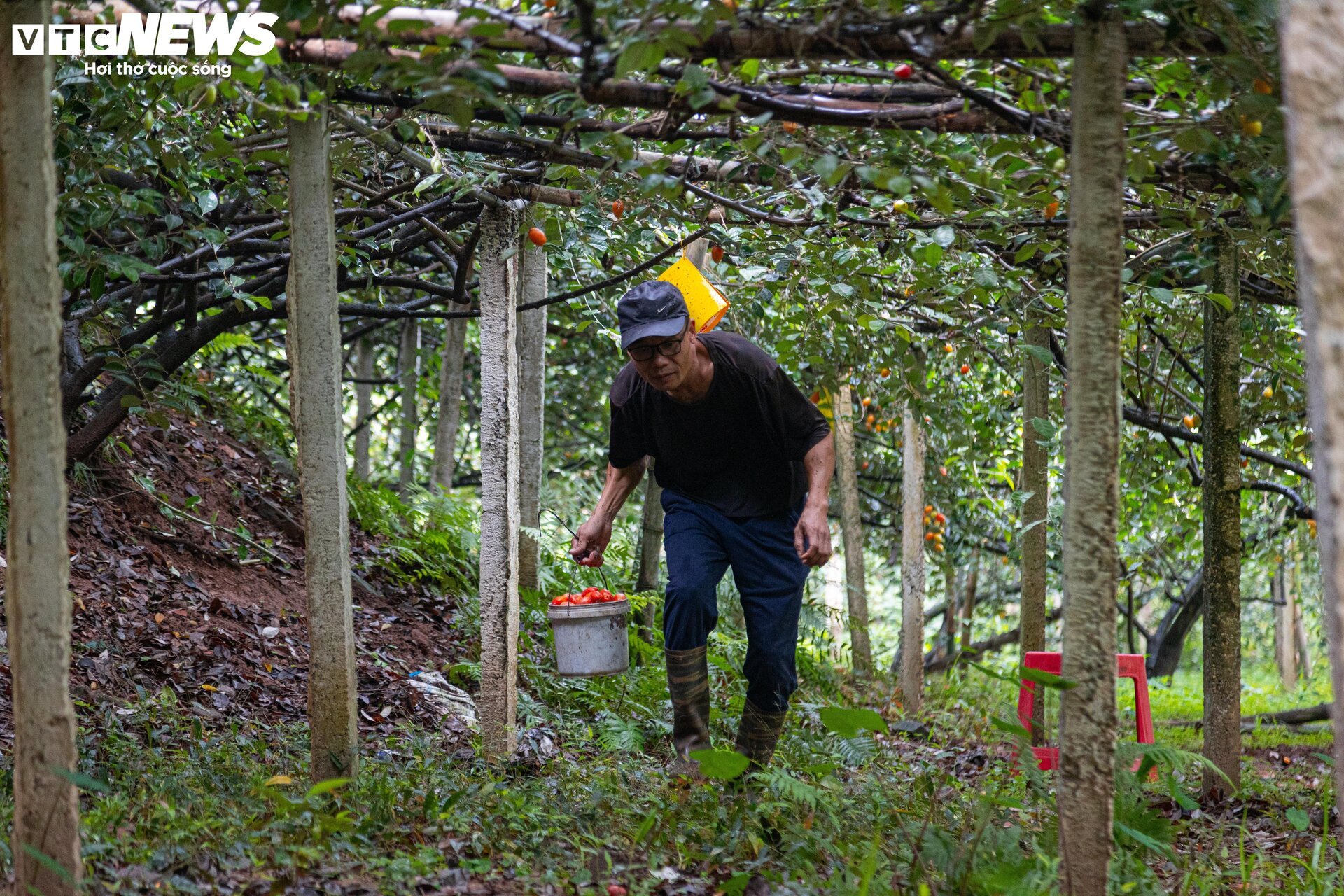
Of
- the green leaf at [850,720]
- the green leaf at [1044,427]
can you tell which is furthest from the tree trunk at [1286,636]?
the green leaf at [850,720]

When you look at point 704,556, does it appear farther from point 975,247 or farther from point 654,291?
point 975,247

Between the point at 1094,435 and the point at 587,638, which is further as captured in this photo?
the point at 587,638

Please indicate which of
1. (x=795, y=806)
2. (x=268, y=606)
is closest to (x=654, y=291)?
(x=795, y=806)

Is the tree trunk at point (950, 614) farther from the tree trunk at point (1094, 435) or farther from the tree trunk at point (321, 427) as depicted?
the tree trunk at point (1094, 435)

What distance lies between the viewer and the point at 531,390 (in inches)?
256

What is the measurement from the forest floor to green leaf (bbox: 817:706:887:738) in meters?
0.06

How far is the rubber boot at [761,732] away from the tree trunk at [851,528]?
13.9 ft

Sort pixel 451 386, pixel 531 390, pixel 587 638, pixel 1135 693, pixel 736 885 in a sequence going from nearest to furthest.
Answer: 1. pixel 736 885
2. pixel 587 638
3. pixel 1135 693
4. pixel 531 390
5. pixel 451 386

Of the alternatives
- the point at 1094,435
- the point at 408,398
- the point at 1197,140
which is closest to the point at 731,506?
the point at 1094,435

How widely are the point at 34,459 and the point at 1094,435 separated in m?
2.23

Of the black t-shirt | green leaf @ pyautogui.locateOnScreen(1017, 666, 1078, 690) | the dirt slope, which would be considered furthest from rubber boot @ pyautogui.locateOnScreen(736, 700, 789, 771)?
green leaf @ pyautogui.locateOnScreen(1017, 666, 1078, 690)

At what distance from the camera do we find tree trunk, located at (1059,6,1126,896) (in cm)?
247

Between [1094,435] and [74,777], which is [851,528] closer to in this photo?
[1094,435]

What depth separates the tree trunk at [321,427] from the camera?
339cm
